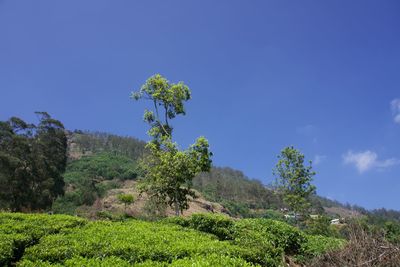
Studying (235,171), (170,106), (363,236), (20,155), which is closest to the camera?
(363,236)

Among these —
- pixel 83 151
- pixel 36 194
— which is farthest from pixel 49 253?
pixel 83 151

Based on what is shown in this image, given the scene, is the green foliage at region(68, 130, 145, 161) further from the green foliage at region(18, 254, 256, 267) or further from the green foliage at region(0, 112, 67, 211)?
the green foliage at region(18, 254, 256, 267)

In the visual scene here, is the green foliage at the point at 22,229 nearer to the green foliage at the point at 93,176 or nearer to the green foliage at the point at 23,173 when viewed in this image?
the green foliage at the point at 23,173

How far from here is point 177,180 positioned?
21.5m

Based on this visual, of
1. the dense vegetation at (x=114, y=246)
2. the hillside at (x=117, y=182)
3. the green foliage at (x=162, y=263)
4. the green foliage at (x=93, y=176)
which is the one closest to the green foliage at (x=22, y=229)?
the dense vegetation at (x=114, y=246)

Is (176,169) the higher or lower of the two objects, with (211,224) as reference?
higher

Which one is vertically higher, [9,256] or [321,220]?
[321,220]

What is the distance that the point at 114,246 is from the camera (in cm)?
925

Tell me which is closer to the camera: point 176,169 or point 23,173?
point 176,169

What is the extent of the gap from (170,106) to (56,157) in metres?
30.0

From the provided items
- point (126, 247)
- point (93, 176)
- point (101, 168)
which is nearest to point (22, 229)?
point (126, 247)

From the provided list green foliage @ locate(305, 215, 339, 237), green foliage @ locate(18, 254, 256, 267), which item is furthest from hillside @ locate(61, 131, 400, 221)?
green foliage @ locate(18, 254, 256, 267)

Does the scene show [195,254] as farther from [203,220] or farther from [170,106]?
[170,106]

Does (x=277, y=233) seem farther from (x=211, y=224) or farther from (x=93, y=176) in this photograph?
(x=93, y=176)
